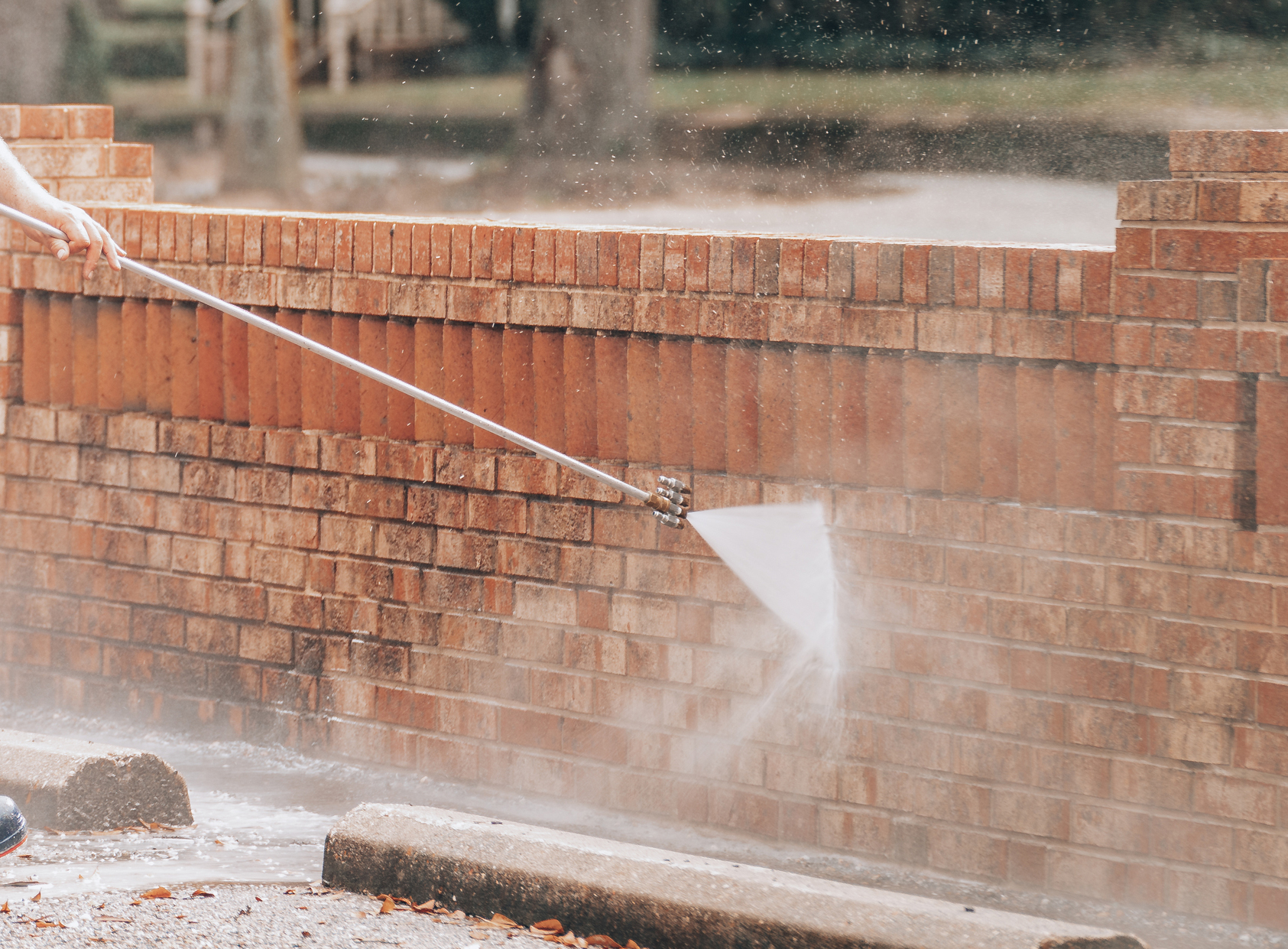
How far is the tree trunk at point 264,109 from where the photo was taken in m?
22.7

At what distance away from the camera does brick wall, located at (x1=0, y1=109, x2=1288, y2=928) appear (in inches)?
157

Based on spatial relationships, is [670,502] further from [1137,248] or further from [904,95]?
[904,95]

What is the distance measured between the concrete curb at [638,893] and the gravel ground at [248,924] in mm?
69

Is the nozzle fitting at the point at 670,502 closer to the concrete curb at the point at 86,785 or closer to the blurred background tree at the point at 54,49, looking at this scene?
the concrete curb at the point at 86,785

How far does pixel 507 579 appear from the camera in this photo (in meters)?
5.00

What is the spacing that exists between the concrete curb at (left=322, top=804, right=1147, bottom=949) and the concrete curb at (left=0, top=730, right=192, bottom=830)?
786 mm

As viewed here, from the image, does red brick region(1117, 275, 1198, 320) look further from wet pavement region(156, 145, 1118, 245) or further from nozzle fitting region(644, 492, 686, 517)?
wet pavement region(156, 145, 1118, 245)

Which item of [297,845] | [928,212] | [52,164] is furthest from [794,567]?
[928,212]

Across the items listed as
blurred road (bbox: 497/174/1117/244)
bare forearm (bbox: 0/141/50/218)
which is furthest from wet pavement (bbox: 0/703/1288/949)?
blurred road (bbox: 497/174/1117/244)

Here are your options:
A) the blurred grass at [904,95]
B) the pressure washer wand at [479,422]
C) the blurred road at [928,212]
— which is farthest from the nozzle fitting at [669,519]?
the blurred grass at [904,95]

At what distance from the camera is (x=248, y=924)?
3820 mm

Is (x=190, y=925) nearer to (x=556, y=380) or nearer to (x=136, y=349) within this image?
(x=556, y=380)

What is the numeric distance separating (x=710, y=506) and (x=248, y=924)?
67.7 inches

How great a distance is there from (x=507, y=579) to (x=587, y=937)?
5.03 ft
